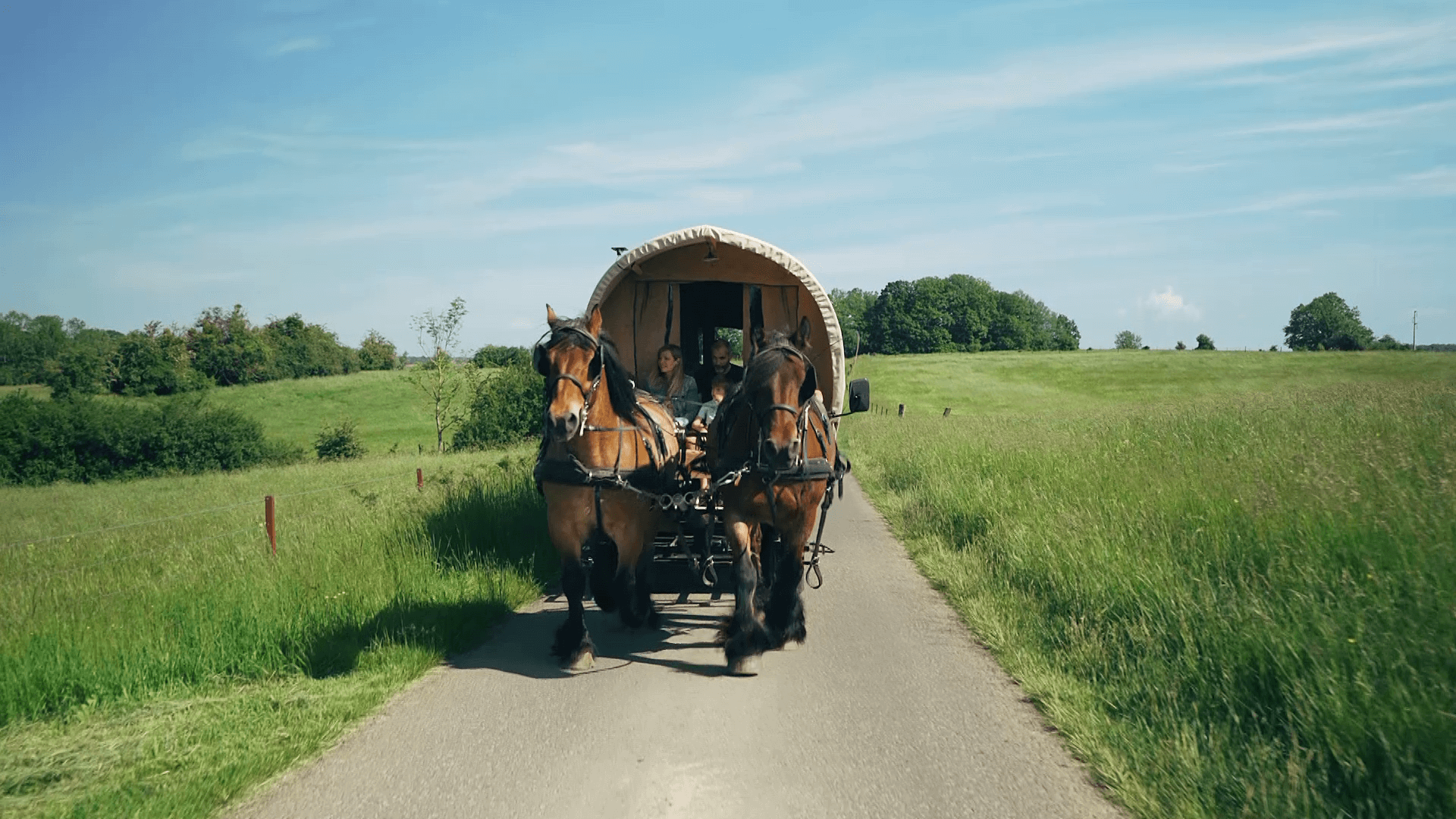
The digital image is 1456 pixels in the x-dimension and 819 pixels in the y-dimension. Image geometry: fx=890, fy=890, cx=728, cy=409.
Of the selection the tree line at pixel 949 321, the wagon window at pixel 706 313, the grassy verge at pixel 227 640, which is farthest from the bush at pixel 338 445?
the tree line at pixel 949 321

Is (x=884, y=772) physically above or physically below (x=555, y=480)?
below

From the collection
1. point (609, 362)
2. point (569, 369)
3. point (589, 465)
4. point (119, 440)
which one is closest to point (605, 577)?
point (589, 465)

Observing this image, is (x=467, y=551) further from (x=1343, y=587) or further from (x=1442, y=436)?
(x=1442, y=436)

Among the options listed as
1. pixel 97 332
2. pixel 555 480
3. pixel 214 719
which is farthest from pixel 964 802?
pixel 97 332

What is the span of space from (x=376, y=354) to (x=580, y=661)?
90232 millimetres

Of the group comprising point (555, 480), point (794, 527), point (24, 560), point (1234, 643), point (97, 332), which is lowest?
point (24, 560)

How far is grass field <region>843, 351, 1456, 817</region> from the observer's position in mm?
3471

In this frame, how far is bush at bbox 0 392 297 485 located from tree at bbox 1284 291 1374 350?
2947 inches

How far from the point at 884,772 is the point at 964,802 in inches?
15.9

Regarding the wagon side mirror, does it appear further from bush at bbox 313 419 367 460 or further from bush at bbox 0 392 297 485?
bush at bbox 313 419 367 460

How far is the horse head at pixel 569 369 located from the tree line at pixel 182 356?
123 feet

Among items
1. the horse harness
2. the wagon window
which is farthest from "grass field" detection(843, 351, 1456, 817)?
the wagon window

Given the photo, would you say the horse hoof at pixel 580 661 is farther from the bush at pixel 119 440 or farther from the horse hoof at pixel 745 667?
the bush at pixel 119 440

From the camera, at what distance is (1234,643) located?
456 centimetres
